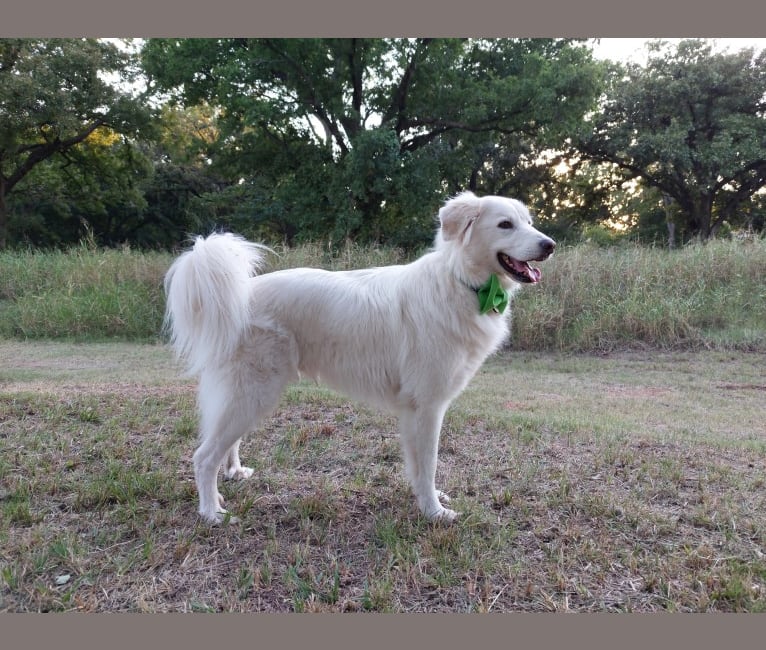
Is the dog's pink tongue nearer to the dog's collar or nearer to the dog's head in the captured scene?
the dog's head

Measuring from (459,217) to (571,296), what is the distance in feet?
22.7

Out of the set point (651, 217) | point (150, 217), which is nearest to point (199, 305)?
point (150, 217)

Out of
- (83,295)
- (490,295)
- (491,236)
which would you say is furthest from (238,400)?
(83,295)

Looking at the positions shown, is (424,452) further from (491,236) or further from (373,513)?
(491,236)

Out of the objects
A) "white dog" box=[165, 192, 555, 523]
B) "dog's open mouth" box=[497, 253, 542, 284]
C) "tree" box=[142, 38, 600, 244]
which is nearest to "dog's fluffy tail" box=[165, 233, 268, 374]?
"white dog" box=[165, 192, 555, 523]

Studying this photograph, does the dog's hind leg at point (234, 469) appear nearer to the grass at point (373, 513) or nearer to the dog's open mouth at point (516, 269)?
the grass at point (373, 513)

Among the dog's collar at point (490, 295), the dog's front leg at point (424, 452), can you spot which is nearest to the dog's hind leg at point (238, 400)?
the dog's front leg at point (424, 452)

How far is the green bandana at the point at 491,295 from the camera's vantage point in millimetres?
2887

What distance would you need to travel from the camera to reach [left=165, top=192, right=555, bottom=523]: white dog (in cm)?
283

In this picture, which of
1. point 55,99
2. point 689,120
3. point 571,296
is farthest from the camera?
point 689,120

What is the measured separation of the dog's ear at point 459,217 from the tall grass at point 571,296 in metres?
6.07

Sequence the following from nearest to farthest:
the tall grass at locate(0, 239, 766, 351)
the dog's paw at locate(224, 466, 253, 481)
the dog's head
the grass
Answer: the grass < the dog's head < the dog's paw at locate(224, 466, 253, 481) < the tall grass at locate(0, 239, 766, 351)

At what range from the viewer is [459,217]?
9.58 ft

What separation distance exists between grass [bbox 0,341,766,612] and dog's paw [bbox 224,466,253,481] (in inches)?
2.9
